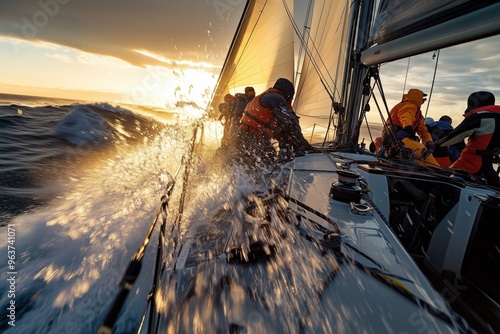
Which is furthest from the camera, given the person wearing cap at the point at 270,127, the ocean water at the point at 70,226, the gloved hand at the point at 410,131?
the gloved hand at the point at 410,131

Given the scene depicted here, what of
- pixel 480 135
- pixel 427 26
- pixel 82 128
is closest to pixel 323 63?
pixel 480 135

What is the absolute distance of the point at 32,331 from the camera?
981 mm

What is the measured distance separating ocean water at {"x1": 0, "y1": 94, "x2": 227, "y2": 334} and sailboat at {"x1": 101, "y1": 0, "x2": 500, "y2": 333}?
10.1 inches

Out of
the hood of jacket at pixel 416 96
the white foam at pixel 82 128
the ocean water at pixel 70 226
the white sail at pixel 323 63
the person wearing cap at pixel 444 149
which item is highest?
the white sail at pixel 323 63

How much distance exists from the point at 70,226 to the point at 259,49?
6617mm

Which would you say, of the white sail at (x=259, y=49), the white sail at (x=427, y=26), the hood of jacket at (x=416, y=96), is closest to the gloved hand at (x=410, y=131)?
the hood of jacket at (x=416, y=96)

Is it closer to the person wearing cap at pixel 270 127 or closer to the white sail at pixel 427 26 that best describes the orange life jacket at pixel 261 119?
the person wearing cap at pixel 270 127

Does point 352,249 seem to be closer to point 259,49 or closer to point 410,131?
point 410,131

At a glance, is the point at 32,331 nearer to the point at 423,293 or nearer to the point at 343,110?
the point at 423,293

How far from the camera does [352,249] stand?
106cm

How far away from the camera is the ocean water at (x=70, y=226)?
1.08 metres

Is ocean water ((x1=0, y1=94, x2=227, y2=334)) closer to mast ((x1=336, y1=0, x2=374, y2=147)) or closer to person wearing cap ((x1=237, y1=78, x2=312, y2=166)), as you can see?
person wearing cap ((x1=237, y1=78, x2=312, y2=166))

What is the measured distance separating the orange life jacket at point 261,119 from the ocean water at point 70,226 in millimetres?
1246

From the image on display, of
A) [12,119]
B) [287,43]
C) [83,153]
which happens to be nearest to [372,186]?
[83,153]
